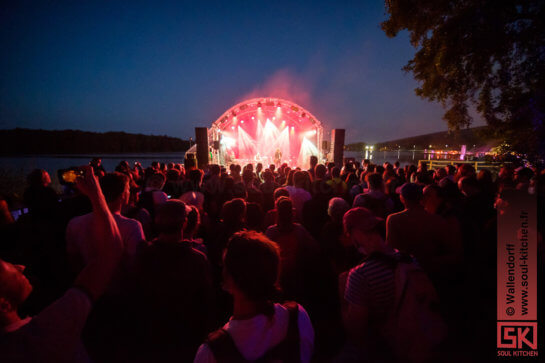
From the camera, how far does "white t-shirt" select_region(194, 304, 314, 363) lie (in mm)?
1000

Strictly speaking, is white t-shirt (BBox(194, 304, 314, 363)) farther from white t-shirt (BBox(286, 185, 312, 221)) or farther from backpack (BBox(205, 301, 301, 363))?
white t-shirt (BBox(286, 185, 312, 221))

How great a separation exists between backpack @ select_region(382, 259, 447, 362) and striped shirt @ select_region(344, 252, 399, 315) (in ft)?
0.13

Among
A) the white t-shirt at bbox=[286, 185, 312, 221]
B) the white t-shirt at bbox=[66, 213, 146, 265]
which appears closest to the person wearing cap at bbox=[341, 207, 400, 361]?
the white t-shirt at bbox=[66, 213, 146, 265]

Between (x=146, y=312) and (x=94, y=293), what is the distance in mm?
828

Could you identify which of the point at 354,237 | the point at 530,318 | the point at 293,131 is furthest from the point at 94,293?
the point at 293,131

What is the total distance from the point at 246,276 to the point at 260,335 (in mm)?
255

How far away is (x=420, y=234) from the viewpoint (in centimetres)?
259

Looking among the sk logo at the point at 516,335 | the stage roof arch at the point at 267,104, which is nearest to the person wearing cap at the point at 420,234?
the sk logo at the point at 516,335

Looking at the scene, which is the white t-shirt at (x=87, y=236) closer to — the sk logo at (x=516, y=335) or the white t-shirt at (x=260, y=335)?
the white t-shirt at (x=260, y=335)

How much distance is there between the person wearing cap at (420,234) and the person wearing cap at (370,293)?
1144 mm

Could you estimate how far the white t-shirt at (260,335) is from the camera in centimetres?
100

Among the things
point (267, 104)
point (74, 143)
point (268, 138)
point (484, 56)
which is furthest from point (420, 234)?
point (74, 143)

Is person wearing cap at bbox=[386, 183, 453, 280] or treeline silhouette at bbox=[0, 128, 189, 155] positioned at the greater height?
treeline silhouette at bbox=[0, 128, 189, 155]

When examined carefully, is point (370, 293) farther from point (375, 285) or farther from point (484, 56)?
point (484, 56)
